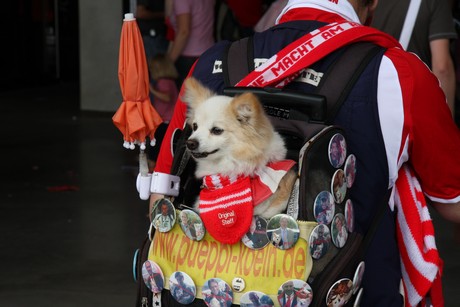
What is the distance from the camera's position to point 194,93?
95.5 inches

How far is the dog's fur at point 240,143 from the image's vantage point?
2260mm

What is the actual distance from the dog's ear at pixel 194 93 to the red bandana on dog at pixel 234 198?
9.0 inches

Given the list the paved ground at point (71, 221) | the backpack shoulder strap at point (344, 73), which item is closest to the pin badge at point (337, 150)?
the backpack shoulder strap at point (344, 73)

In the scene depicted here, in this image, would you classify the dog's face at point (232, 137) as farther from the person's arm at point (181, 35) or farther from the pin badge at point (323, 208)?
the person's arm at point (181, 35)

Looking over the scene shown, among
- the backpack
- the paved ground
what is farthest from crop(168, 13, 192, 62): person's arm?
the backpack

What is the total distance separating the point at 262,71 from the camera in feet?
8.25

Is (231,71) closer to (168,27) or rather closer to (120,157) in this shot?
(168,27)

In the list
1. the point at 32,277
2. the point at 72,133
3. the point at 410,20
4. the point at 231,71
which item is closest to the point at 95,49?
the point at 72,133

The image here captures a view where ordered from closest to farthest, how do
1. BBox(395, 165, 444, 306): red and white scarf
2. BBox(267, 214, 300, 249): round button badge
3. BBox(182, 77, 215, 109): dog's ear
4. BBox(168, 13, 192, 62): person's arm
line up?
BBox(267, 214, 300, 249): round button badge, BBox(182, 77, 215, 109): dog's ear, BBox(395, 165, 444, 306): red and white scarf, BBox(168, 13, 192, 62): person's arm

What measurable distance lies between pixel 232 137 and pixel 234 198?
0.15m

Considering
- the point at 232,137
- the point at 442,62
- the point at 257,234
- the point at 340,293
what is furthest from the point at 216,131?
the point at 442,62

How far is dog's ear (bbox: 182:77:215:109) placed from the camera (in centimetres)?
242

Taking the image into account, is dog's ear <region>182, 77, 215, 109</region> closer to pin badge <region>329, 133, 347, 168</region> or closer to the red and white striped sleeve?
pin badge <region>329, 133, 347, 168</region>

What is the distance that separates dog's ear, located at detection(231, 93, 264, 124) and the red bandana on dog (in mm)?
123
